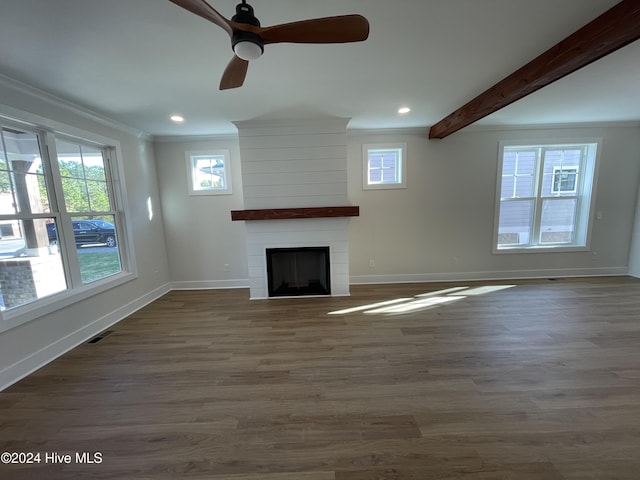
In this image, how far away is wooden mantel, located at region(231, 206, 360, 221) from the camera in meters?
3.52

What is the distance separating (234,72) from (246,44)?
43cm

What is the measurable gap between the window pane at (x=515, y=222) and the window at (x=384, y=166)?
1.87 meters

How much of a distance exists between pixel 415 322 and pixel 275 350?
5.31ft

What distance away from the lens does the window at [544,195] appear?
407 cm

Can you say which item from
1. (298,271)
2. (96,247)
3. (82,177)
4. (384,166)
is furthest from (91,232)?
(384,166)

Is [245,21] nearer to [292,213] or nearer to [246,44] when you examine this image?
[246,44]

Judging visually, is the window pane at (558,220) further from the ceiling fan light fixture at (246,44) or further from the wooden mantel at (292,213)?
the ceiling fan light fixture at (246,44)

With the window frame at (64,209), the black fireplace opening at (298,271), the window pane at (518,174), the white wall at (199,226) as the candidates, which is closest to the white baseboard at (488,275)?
the black fireplace opening at (298,271)

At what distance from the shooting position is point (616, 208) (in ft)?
13.4

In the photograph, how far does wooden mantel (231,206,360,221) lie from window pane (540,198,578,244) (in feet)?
11.4
